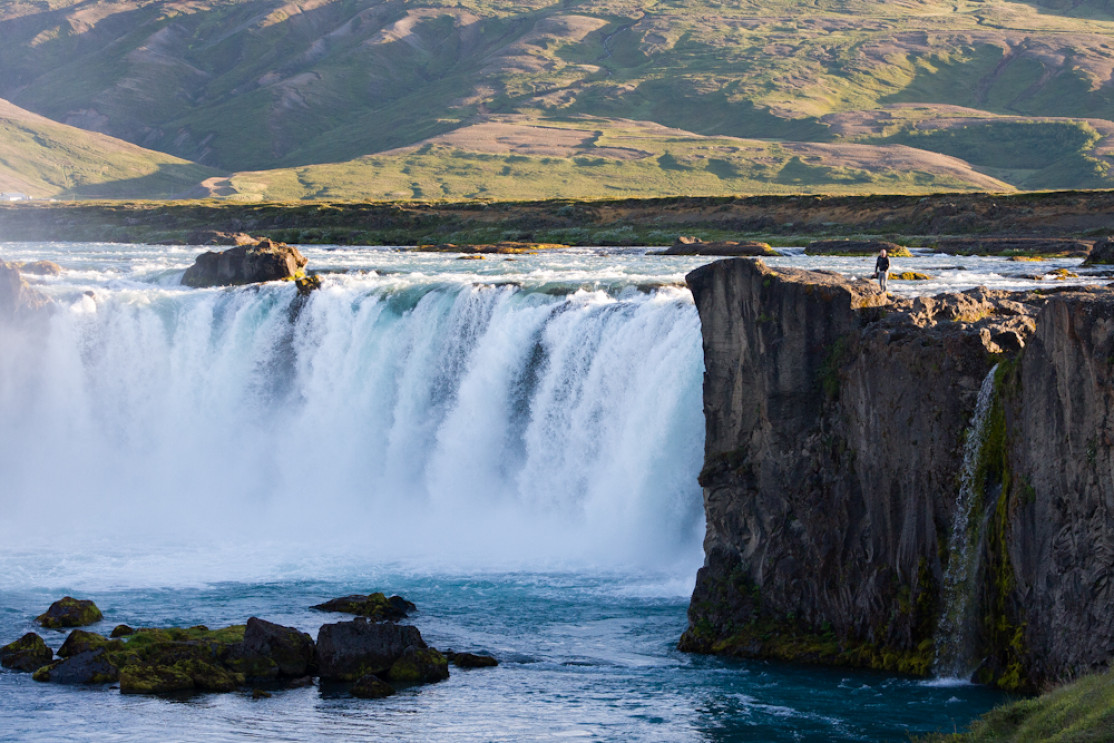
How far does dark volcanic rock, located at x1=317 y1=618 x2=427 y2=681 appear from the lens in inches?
976

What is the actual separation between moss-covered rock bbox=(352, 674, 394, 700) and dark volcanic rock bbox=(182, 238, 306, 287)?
31304 millimetres

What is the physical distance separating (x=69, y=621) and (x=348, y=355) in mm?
17193

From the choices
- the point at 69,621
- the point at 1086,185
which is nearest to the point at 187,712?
the point at 69,621

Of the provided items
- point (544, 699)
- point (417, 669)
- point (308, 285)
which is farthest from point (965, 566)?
point (308, 285)

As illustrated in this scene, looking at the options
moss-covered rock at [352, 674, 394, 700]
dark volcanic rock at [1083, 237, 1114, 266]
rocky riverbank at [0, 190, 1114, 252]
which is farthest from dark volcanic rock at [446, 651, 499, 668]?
rocky riverbank at [0, 190, 1114, 252]

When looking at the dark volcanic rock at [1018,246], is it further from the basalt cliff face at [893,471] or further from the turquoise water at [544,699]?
the turquoise water at [544,699]

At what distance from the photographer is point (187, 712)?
22.5m

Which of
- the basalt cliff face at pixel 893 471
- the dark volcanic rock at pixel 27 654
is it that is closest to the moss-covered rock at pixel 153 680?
the dark volcanic rock at pixel 27 654

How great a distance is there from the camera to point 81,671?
24703 millimetres

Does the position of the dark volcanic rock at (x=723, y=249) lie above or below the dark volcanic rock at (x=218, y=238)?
below

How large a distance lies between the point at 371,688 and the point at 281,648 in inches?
91.5

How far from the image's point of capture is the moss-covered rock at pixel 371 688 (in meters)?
23.7

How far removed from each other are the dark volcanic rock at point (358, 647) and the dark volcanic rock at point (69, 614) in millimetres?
6586

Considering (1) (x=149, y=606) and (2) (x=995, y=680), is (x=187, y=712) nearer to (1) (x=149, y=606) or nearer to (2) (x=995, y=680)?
(1) (x=149, y=606)
